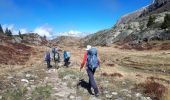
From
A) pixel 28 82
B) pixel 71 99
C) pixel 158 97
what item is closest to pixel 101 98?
pixel 71 99

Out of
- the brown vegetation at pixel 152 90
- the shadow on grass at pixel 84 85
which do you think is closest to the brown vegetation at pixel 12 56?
the shadow on grass at pixel 84 85

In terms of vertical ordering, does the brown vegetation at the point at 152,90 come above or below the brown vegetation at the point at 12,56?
below

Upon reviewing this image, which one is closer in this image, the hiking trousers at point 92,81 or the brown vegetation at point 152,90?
the hiking trousers at point 92,81

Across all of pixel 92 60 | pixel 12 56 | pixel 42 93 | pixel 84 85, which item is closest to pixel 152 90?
pixel 92 60

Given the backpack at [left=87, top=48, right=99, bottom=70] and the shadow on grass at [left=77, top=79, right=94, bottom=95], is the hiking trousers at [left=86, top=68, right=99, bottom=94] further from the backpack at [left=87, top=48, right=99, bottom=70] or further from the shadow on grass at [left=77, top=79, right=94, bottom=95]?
the shadow on grass at [left=77, top=79, right=94, bottom=95]

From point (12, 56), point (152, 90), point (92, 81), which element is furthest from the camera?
point (12, 56)

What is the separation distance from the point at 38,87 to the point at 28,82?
161 cm

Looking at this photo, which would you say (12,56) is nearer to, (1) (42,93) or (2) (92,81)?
(1) (42,93)

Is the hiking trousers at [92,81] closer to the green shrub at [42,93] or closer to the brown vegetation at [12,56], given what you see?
the green shrub at [42,93]

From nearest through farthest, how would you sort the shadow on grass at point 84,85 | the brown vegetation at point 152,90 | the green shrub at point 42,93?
the green shrub at point 42,93 < the brown vegetation at point 152,90 < the shadow on grass at point 84,85

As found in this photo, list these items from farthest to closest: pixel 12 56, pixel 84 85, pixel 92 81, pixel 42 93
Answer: pixel 12 56
pixel 84 85
pixel 42 93
pixel 92 81

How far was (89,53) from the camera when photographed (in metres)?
14.8

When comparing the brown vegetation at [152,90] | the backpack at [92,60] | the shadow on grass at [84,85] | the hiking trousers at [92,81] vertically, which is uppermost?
the backpack at [92,60]

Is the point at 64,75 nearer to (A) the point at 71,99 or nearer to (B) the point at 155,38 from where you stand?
(A) the point at 71,99
